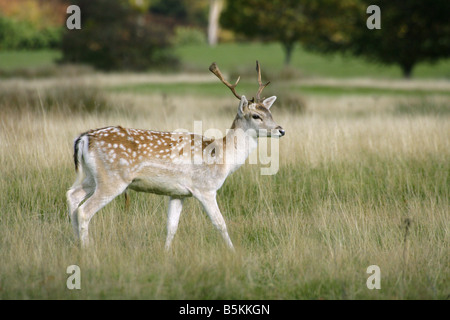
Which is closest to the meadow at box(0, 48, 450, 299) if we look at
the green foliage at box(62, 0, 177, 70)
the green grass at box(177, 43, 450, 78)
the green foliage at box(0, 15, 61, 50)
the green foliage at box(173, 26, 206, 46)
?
the green grass at box(177, 43, 450, 78)

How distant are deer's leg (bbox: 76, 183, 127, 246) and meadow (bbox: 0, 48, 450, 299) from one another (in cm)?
14

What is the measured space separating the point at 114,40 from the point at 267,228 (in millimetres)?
36232

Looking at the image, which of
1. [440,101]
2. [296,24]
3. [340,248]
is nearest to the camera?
[340,248]

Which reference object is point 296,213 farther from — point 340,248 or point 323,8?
point 323,8

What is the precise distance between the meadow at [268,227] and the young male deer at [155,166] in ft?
1.03

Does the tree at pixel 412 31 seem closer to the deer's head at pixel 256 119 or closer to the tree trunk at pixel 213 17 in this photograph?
the tree trunk at pixel 213 17

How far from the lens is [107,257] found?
5000 millimetres

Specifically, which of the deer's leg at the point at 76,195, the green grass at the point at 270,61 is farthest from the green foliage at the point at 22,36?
the deer's leg at the point at 76,195

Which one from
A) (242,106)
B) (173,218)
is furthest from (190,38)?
(173,218)

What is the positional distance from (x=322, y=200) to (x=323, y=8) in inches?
1499

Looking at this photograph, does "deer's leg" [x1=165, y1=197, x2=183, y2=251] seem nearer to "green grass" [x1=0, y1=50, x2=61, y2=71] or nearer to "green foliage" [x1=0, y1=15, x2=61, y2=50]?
"green grass" [x1=0, y1=50, x2=61, y2=71]

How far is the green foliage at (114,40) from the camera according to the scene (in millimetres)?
40188

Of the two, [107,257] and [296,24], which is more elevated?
[296,24]
